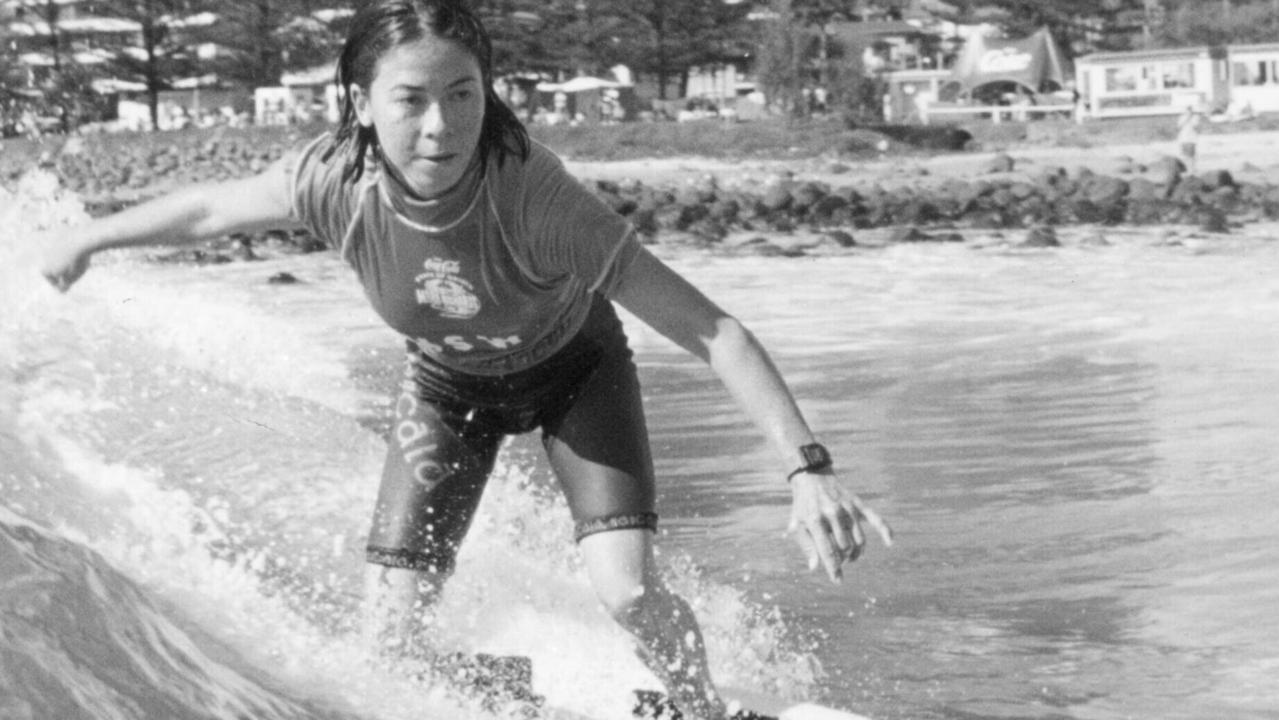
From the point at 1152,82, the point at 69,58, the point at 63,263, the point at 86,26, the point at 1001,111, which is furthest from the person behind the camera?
the point at 69,58

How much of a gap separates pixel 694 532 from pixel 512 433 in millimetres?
2760

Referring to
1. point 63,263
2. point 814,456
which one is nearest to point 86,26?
point 63,263

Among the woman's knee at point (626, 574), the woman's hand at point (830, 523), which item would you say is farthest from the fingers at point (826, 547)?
the woman's knee at point (626, 574)

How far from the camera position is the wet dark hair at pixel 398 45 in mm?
4035

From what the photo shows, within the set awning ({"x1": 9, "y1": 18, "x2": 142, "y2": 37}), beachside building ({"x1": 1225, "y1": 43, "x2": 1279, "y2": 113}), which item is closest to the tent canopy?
beachside building ({"x1": 1225, "y1": 43, "x2": 1279, "y2": 113})

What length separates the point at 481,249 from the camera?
13.5 ft

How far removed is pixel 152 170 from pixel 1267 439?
37887 mm

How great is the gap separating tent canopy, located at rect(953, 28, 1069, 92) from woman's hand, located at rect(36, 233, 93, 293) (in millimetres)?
45282

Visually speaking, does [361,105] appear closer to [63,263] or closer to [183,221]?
[183,221]

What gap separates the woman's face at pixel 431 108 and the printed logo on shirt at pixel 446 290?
0.16 meters

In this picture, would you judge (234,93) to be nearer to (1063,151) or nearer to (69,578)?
(1063,151)

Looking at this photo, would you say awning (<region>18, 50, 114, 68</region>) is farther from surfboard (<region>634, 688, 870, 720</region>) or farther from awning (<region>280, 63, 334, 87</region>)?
surfboard (<region>634, 688, 870, 720</region>)

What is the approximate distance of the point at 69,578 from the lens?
146 inches

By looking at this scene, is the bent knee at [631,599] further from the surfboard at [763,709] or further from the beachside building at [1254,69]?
the beachside building at [1254,69]
